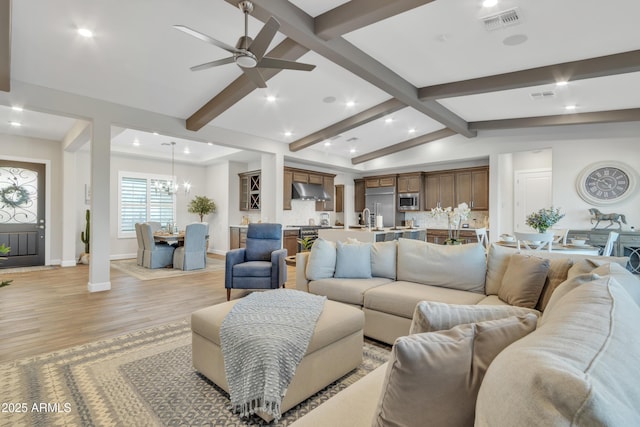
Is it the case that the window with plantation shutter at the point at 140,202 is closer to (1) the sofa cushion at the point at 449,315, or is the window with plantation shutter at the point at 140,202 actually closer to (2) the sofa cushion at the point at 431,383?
(1) the sofa cushion at the point at 449,315

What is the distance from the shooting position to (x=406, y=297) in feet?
8.77

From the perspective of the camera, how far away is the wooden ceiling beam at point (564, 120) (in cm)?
516

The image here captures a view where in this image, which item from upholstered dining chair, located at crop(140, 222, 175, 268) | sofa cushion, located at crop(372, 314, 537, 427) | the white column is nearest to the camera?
sofa cushion, located at crop(372, 314, 537, 427)

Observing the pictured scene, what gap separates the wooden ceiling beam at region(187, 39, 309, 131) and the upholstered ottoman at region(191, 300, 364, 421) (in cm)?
275

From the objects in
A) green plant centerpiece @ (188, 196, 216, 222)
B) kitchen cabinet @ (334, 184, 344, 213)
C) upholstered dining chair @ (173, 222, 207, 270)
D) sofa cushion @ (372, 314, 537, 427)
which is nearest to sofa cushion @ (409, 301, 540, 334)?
sofa cushion @ (372, 314, 537, 427)

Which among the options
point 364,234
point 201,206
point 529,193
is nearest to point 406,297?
point 364,234

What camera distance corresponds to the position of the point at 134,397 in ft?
6.58

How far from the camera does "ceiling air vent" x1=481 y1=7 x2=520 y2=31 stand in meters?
2.90

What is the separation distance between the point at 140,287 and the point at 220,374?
3.62m

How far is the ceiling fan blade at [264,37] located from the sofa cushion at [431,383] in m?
2.52

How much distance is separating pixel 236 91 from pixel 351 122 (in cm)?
241

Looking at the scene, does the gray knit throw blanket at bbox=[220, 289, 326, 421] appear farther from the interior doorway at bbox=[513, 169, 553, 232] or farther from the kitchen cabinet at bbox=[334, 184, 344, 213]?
the kitchen cabinet at bbox=[334, 184, 344, 213]

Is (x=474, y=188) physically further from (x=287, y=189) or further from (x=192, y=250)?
(x=192, y=250)

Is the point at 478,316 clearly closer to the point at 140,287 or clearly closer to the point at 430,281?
the point at 430,281
